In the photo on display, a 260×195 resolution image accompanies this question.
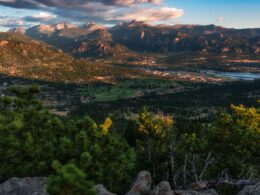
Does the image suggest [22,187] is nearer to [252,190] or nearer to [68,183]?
[68,183]

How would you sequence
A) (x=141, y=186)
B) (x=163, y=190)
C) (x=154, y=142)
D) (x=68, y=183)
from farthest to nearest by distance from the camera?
(x=154, y=142) < (x=141, y=186) < (x=163, y=190) < (x=68, y=183)

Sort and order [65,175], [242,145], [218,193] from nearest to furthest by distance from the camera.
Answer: [65,175], [218,193], [242,145]

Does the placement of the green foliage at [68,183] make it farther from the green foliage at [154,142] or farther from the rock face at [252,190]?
the green foliage at [154,142]

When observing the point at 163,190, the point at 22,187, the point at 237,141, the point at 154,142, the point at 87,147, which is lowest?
the point at 154,142

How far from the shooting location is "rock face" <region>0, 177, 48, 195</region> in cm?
2919

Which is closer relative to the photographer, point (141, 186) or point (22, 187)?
point (22, 187)

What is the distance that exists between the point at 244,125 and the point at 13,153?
2731 cm

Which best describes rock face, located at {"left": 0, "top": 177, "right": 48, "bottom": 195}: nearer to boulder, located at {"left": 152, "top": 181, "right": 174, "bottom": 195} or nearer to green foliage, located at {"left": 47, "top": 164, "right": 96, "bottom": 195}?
green foliage, located at {"left": 47, "top": 164, "right": 96, "bottom": 195}

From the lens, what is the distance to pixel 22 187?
29672 mm

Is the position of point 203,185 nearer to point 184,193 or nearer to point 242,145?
point 184,193

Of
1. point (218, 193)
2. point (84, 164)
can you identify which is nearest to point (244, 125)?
point (218, 193)

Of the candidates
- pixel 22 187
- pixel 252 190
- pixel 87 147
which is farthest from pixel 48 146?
pixel 252 190

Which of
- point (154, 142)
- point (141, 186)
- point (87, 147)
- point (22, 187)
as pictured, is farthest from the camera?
point (154, 142)

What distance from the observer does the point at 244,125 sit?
45000 millimetres
